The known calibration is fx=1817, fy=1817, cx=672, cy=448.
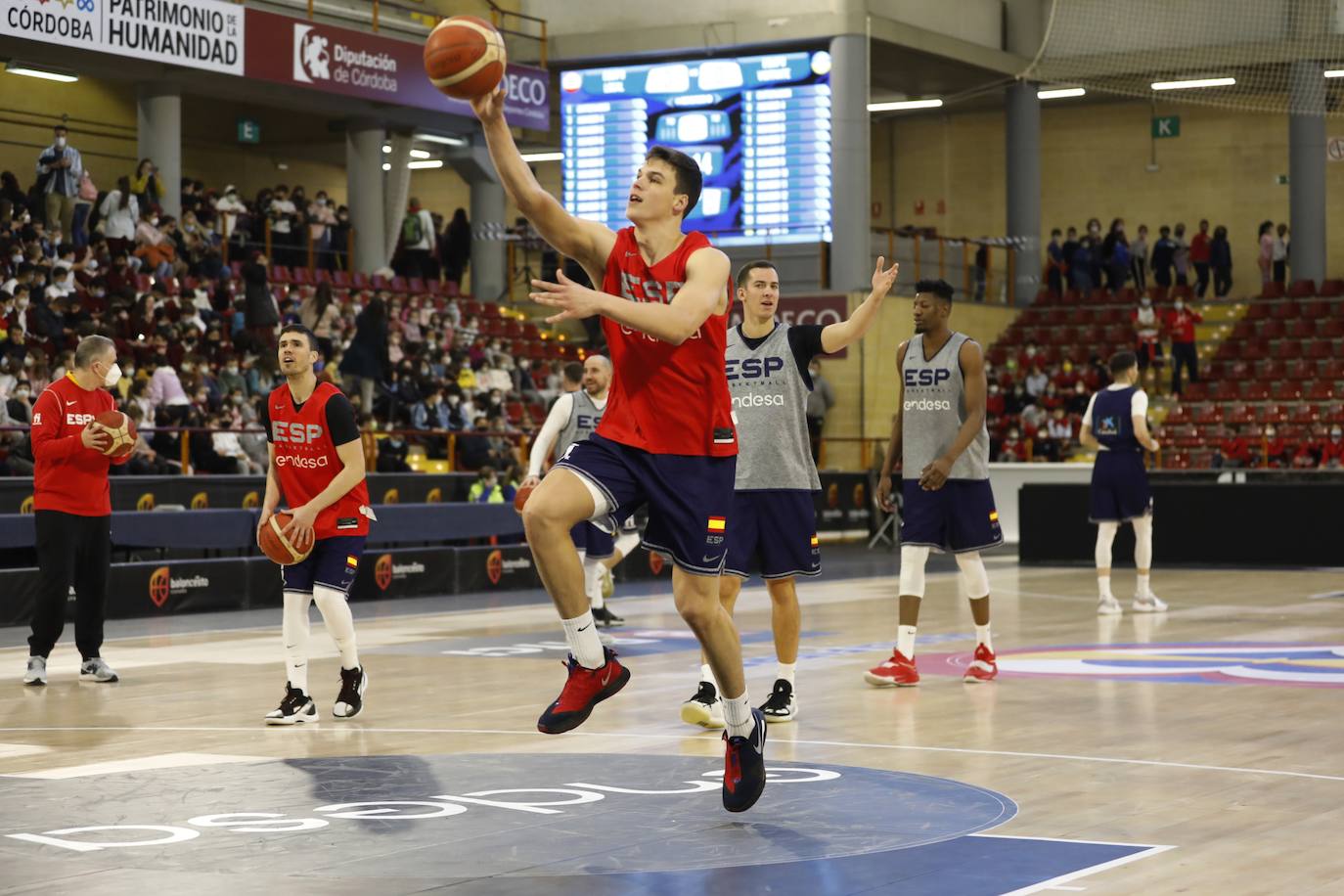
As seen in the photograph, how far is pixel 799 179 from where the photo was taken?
30359mm

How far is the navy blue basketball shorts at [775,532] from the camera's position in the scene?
8977 millimetres

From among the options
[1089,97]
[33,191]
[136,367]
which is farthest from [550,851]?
[1089,97]

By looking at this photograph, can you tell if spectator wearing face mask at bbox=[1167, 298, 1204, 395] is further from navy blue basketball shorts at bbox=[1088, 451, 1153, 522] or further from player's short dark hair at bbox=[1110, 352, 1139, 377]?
player's short dark hair at bbox=[1110, 352, 1139, 377]

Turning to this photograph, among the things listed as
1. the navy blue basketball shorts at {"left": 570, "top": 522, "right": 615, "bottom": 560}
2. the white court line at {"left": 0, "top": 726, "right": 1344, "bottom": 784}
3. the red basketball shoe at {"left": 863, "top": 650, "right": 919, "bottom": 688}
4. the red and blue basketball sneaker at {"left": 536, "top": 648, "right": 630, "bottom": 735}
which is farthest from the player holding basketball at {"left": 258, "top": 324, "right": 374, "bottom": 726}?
the navy blue basketball shorts at {"left": 570, "top": 522, "right": 615, "bottom": 560}

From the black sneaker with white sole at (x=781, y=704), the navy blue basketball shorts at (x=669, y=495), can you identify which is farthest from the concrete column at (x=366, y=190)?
the navy blue basketball shorts at (x=669, y=495)

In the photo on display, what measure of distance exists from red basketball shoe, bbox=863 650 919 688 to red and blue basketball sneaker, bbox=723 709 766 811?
383 centimetres

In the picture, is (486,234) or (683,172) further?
(486,234)

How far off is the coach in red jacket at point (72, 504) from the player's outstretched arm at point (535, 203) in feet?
17.4

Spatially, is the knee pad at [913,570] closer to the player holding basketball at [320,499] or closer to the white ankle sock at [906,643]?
the white ankle sock at [906,643]

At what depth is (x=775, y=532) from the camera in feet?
29.5

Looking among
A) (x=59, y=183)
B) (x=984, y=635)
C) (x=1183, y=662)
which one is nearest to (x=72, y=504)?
(x=984, y=635)

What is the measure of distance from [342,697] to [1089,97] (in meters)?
33.8

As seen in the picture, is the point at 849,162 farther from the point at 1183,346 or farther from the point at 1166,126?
the point at 1166,126

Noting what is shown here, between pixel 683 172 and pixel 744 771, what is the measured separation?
6.89 ft
